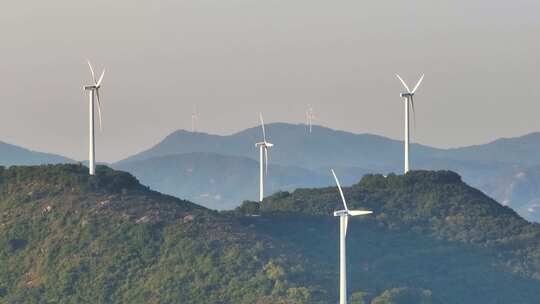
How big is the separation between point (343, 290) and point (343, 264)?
3.01m

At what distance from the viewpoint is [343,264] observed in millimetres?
191000

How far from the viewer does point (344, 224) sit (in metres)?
189

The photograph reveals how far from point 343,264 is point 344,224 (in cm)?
444

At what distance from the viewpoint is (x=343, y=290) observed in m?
189

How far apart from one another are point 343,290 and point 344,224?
6263mm
